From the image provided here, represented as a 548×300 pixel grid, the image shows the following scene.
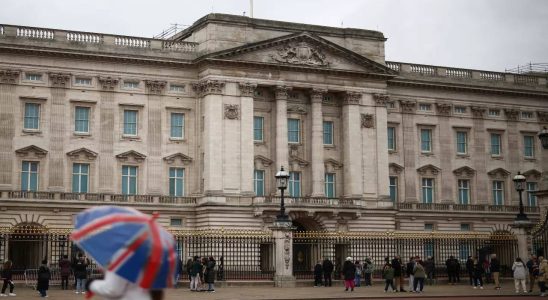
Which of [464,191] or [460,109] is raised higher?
[460,109]

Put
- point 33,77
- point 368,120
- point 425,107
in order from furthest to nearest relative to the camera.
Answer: point 425,107 → point 368,120 → point 33,77

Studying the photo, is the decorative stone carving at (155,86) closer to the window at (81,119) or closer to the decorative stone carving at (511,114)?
the window at (81,119)

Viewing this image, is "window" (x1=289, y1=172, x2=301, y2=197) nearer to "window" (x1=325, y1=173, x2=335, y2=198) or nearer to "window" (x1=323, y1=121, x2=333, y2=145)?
"window" (x1=325, y1=173, x2=335, y2=198)

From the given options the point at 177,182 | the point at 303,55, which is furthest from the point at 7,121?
the point at 303,55

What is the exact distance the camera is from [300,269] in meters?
51.9

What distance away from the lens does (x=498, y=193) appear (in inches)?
2712

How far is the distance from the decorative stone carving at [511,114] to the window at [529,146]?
6.30ft

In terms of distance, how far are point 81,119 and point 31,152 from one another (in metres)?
3.88

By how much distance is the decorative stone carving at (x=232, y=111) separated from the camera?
57594 mm

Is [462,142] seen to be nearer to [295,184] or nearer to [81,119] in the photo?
[295,184]

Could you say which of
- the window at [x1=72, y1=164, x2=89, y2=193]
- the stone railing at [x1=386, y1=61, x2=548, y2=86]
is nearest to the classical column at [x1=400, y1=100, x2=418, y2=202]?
the stone railing at [x1=386, y1=61, x2=548, y2=86]

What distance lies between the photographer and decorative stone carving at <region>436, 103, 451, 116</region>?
6712 centimetres

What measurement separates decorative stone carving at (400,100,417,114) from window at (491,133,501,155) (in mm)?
7656

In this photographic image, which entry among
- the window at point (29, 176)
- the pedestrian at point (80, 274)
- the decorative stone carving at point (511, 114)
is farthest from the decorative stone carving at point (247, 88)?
the pedestrian at point (80, 274)
